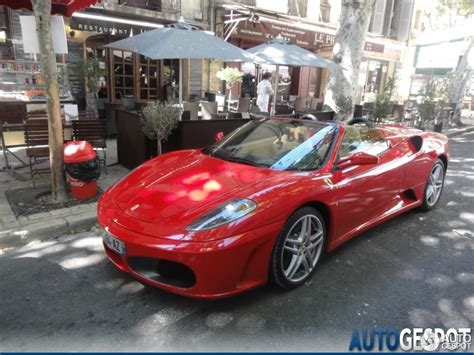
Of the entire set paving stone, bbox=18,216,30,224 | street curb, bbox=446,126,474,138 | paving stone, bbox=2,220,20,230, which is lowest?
street curb, bbox=446,126,474,138

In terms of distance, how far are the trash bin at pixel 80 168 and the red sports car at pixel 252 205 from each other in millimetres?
1340

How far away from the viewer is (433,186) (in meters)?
4.98

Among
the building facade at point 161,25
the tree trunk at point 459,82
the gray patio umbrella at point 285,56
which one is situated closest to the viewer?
the gray patio umbrella at point 285,56

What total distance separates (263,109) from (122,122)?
4.87 meters

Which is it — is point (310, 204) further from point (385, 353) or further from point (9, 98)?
point (9, 98)

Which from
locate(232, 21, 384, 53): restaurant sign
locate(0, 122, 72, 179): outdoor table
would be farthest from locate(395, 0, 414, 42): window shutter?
locate(0, 122, 72, 179): outdoor table

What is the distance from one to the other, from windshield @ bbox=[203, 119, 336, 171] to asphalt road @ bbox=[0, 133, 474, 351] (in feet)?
3.33

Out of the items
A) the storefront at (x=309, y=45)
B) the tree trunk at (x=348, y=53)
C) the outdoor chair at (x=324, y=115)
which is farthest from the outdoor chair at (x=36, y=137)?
the storefront at (x=309, y=45)

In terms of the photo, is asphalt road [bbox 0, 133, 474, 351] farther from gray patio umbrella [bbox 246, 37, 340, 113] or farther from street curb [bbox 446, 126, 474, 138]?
street curb [bbox 446, 126, 474, 138]

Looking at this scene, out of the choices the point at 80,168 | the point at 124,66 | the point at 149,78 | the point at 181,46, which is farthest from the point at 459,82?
the point at 80,168

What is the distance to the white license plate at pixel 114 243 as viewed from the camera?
2.67 metres

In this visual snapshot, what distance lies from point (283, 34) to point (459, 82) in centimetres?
731

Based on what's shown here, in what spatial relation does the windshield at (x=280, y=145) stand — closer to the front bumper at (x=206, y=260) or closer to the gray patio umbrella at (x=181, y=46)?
the front bumper at (x=206, y=260)

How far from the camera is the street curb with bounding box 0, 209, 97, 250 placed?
12.4 ft
